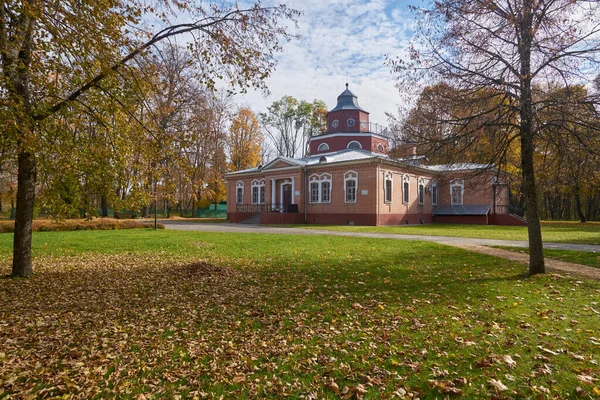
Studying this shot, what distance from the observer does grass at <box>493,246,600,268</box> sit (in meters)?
9.61

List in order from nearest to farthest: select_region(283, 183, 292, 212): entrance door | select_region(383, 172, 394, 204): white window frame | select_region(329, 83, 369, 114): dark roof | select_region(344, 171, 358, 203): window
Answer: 1. select_region(383, 172, 394, 204): white window frame
2. select_region(344, 171, 358, 203): window
3. select_region(283, 183, 292, 212): entrance door
4. select_region(329, 83, 369, 114): dark roof

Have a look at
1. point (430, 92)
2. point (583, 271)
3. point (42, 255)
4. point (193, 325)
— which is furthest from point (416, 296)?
point (42, 255)

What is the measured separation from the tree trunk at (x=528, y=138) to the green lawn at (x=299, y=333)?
64cm

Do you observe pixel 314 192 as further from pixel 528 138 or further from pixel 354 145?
pixel 528 138

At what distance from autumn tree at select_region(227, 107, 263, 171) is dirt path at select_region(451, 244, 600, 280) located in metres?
38.9

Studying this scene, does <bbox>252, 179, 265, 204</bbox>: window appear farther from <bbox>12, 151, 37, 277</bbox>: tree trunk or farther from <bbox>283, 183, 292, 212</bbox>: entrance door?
<bbox>12, 151, 37, 277</bbox>: tree trunk

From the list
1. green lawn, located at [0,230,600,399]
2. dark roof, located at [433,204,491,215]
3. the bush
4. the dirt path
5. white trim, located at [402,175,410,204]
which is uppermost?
white trim, located at [402,175,410,204]

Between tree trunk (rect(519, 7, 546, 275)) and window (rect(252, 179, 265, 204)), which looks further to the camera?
window (rect(252, 179, 265, 204))

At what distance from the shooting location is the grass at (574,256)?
961cm

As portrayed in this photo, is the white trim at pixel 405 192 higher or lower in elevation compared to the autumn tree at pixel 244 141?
lower

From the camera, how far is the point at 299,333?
187 inches

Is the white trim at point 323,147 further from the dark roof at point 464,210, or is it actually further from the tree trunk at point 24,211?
the tree trunk at point 24,211

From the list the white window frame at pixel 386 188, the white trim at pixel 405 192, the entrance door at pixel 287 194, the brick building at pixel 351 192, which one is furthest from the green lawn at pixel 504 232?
the entrance door at pixel 287 194

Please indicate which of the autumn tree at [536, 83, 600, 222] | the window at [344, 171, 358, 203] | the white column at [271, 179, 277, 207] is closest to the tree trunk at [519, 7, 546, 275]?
the autumn tree at [536, 83, 600, 222]
